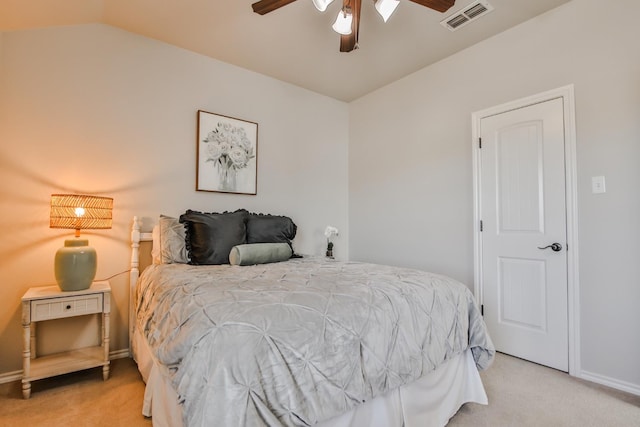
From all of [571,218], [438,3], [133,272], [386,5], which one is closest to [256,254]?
[133,272]

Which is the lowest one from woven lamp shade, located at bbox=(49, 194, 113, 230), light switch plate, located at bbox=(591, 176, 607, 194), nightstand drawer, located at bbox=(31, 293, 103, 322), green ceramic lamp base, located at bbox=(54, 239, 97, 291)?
nightstand drawer, located at bbox=(31, 293, 103, 322)

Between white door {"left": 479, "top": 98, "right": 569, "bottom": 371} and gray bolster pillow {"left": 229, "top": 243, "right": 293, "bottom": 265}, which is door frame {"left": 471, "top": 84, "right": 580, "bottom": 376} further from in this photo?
gray bolster pillow {"left": 229, "top": 243, "right": 293, "bottom": 265}

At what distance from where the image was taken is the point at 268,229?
283 centimetres

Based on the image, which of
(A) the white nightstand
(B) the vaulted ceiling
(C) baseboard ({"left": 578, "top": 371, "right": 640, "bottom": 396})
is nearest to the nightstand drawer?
(A) the white nightstand

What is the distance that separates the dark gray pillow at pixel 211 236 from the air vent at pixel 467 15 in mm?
2402

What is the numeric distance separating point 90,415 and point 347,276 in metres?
1.63

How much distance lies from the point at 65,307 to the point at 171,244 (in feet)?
2.41

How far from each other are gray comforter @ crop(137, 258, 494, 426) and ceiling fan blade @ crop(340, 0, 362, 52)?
154cm

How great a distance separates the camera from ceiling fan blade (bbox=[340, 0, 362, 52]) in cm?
185

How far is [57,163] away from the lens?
2338 mm

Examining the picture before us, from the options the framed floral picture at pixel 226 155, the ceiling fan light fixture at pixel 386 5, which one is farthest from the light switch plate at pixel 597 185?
the framed floral picture at pixel 226 155

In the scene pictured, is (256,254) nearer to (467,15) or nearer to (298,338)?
(298,338)

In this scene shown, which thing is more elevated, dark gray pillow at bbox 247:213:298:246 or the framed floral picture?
the framed floral picture

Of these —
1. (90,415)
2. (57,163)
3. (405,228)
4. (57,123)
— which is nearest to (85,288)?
(90,415)
